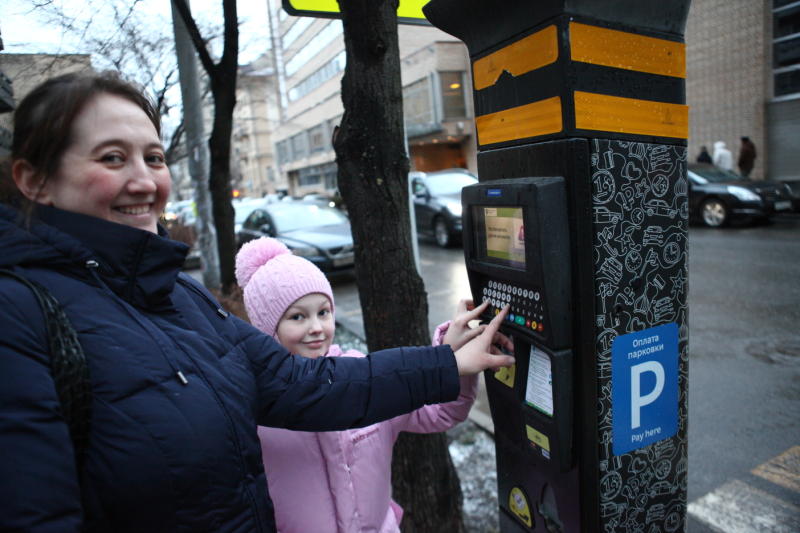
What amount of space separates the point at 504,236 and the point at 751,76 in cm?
1529

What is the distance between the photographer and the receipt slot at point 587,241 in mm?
1462

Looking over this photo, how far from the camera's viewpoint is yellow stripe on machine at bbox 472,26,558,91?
1447mm

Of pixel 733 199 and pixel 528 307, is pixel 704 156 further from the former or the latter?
pixel 528 307

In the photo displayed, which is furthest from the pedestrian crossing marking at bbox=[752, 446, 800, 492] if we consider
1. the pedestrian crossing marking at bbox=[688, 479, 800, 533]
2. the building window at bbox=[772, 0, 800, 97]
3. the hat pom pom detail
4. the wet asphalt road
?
the building window at bbox=[772, 0, 800, 97]

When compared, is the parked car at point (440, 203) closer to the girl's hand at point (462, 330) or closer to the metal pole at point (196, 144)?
the metal pole at point (196, 144)

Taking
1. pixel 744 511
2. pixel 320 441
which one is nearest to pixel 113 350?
pixel 320 441

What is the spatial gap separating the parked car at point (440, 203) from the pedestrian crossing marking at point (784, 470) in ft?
26.8

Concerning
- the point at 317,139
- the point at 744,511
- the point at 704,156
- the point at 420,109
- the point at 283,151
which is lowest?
the point at 744,511

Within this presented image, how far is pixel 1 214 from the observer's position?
104 cm

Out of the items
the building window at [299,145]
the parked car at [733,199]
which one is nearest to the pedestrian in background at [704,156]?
the parked car at [733,199]

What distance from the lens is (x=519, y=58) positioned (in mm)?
1562

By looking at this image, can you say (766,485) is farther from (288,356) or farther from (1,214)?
(1,214)

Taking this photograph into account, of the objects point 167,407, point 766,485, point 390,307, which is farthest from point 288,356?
point 766,485

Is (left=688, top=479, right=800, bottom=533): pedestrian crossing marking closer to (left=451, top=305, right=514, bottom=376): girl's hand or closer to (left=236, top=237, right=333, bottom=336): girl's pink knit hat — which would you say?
(left=451, top=305, right=514, bottom=376): girl's hand
